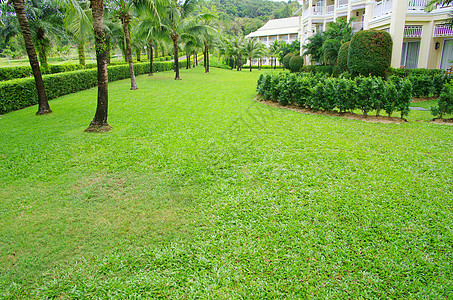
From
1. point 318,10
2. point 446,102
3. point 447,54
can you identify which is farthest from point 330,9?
point 446,102

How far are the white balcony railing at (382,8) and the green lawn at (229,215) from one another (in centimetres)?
1230

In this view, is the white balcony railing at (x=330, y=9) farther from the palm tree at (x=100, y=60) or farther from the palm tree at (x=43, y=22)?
the palm tree at (x=100, y=60)

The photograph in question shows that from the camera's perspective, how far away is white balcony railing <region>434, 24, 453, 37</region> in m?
15.1

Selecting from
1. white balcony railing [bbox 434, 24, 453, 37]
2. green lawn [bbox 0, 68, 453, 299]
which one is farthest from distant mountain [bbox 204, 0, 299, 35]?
green lawn [bbox 0, 68, 453, 299]

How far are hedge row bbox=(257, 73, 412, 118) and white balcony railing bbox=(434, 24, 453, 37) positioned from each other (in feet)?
31.0

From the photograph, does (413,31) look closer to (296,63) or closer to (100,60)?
(296,63)

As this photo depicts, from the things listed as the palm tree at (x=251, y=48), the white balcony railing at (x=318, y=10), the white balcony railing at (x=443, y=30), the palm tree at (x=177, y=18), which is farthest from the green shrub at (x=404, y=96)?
the palm tree at (x=251, y=48)

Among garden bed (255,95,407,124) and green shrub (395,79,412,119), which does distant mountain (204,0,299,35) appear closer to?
garden bed (255,95,407,124)

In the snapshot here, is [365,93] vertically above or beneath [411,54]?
beneath

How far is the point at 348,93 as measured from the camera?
29.4ft

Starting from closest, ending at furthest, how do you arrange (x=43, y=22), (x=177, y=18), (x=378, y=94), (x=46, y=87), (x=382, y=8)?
1. (x=378, y=94)
2. (x=46, y=87)
3. (x=382, y=8)
4. (x=43, y=22)
5. (x=177, y=18)

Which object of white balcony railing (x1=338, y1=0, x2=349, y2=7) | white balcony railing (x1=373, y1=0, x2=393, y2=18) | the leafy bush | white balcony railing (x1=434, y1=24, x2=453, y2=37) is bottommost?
the leafy bush

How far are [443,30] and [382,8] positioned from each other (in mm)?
3677

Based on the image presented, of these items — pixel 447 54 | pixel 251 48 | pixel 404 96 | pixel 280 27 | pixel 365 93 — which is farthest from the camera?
pixel 280 27
